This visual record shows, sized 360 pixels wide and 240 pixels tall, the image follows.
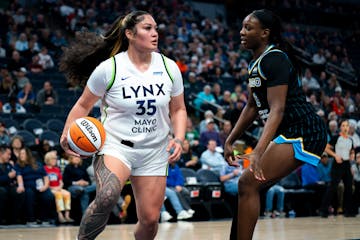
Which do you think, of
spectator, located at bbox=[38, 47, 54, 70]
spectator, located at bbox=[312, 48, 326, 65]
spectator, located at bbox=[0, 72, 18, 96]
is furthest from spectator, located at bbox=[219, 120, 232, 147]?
spectator, located at bbox=[312, 48, 326, 65]

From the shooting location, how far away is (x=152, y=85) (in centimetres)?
538

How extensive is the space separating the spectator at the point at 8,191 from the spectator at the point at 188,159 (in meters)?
3.74

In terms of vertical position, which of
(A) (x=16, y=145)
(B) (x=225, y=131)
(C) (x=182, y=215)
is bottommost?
(C) (x=182, y=215)

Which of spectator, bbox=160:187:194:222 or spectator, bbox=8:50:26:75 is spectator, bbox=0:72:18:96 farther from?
spectator, bbox=160:187:194:222

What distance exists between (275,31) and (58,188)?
7303 millimetres

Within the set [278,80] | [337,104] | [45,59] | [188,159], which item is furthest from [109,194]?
[337,104]

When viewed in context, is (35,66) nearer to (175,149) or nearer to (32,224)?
(32,224)

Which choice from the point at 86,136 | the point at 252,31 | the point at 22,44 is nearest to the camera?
the point at 86,136

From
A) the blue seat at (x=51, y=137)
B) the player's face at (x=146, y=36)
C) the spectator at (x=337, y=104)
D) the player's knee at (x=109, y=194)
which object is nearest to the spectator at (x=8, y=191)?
the blue seat at (x=51, y=137)

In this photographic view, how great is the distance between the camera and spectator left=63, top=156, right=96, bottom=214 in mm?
12188

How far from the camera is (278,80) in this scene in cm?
532

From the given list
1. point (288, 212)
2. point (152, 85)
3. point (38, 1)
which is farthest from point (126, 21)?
point (38, 1)

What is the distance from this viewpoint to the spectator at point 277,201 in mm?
14117

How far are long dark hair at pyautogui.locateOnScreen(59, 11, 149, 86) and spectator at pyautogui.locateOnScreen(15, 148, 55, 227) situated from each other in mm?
6190
